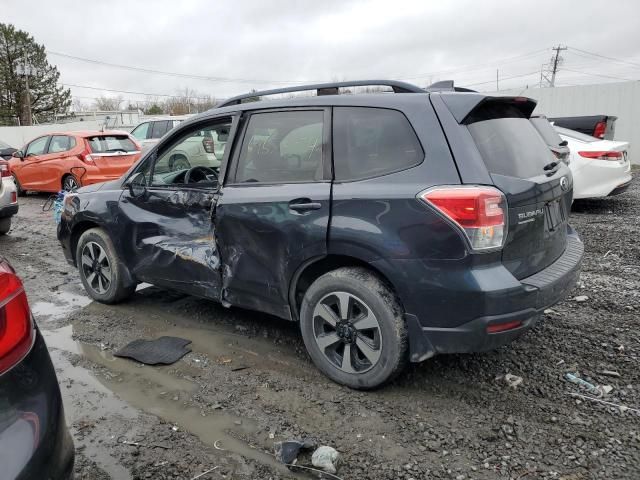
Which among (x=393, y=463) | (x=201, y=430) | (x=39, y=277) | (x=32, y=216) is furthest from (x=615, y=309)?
(x=32, y=216)

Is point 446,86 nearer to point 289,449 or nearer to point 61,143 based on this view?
point 289,449

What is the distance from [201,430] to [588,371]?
2511 mm

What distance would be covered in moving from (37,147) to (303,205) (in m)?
11.2

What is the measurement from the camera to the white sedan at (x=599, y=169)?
787 cm

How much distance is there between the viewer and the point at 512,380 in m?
3.21

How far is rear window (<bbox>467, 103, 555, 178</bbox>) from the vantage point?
2.85 m

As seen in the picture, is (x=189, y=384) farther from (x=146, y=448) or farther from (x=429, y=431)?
(x=429, y=431)

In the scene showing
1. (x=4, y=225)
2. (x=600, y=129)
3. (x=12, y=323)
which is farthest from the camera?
(x=600, y=129)

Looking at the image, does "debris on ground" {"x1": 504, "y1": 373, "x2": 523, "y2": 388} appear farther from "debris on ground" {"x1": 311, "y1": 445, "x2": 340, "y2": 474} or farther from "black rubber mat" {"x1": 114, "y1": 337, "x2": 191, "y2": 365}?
"black rubber mat" {"x1": 114, "y1": 337, "x2": 191, "y2": 365}

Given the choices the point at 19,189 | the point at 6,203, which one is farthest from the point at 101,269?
the point at 19,189

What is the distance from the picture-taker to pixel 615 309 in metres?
4.24

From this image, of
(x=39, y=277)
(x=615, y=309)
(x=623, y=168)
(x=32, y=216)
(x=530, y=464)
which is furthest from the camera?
(x=32, y=216)

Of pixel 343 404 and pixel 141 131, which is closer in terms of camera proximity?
pixel 343 404

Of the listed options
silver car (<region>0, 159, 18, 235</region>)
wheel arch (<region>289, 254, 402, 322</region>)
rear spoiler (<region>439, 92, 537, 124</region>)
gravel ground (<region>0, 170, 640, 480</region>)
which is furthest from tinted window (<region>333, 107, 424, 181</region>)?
silver car (<region>0, 159, 18, 235</region>)
